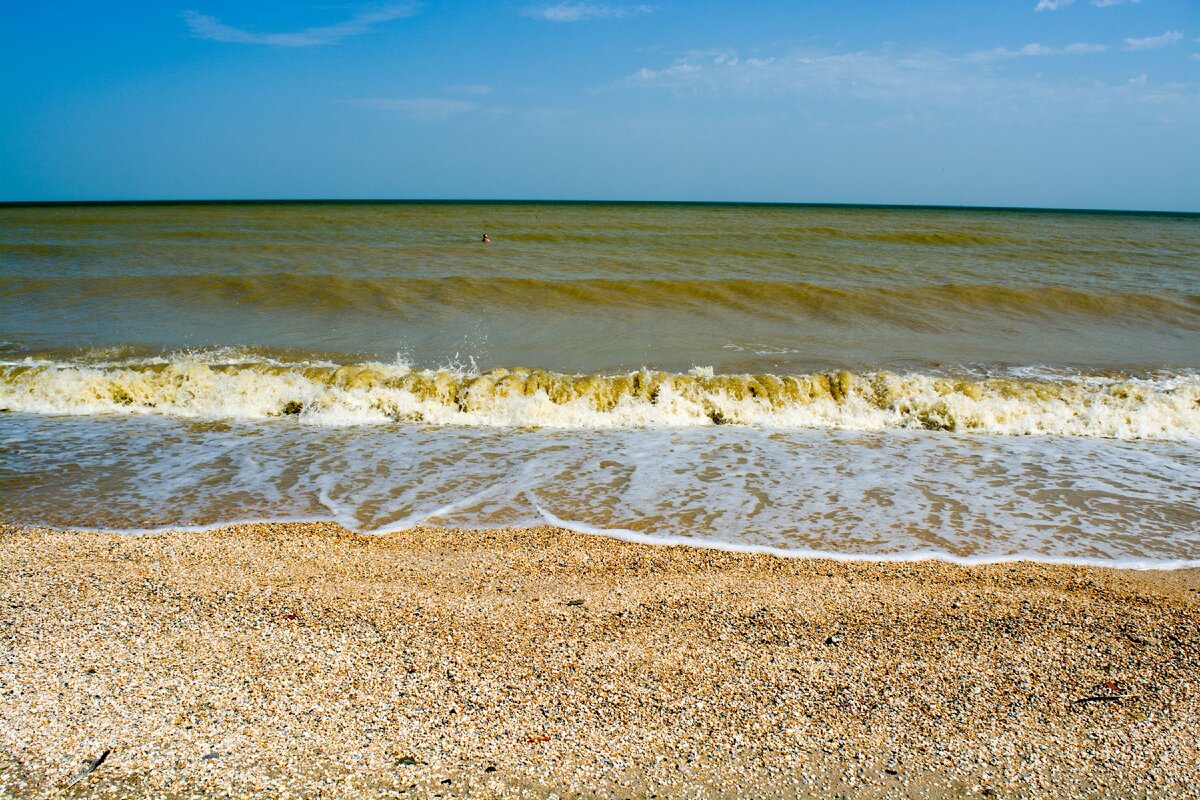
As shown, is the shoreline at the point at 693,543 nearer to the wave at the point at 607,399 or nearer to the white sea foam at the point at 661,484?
the white sea foam at the point at 661,484

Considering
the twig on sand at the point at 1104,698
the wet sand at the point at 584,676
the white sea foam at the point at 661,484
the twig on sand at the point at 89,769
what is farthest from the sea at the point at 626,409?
the twig on sand at the point at 89,769

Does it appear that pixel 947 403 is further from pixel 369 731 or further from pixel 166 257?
pixel 166 257

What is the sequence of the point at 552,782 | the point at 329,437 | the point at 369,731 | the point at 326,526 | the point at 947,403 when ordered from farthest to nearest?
the point at 947,403 → the point at 329,437 → the point at 326,526 → the point at 369,731 → the point at 552,782

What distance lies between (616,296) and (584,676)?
1264cm

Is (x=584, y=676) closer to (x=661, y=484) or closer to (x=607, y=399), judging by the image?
(x=661, y=484)

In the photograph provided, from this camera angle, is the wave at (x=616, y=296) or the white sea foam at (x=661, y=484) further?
the wave at (x=616, y=296)

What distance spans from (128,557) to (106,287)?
44.2 feet

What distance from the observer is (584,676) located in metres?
3.09

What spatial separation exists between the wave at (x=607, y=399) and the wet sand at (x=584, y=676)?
3.55m

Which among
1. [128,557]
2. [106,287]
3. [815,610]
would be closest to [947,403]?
[815,610]

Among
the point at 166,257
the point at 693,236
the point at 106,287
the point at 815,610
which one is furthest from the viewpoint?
the point at 693,236

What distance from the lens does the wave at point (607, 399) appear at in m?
7.87

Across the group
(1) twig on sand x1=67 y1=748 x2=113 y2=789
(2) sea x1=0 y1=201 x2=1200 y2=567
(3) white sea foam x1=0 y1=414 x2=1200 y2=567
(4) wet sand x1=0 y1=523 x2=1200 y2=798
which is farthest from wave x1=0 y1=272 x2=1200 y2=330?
(1) twig on sand x1=67 y1=748 x2=113 y2=789

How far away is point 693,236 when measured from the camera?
29.3m
